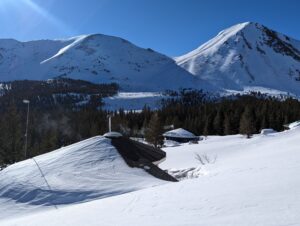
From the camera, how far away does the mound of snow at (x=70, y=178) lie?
15148 millimetres

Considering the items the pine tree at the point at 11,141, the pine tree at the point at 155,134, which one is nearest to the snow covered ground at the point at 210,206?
the pine tree at the point at 11,141

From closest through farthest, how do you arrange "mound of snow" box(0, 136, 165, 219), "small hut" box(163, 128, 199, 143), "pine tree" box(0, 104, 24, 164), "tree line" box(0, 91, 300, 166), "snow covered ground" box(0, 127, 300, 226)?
"snow covered ground" box(0, 127, 300, 226) < "mound of snow" box(0, 136, 165, 219) < "pine tree" box(0, 104, 24, 164) < "tree line" box(0, 91, 300, 166) < "small hut" box(163, 128, 199, 143)

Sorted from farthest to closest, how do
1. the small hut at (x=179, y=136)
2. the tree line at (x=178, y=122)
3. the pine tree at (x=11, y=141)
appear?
the small hut at (x=179, y=136), the tree line at (x=178, y=122), the pine tree at (x=11, y=141)

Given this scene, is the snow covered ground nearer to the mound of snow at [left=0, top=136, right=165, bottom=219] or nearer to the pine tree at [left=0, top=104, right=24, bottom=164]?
the mound of snow at [left=0, top=136, right=165, bottom=219]

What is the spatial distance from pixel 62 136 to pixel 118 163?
90782 mm

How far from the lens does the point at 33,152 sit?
61.3 meters

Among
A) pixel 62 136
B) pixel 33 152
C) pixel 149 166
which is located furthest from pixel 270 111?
pixel 149 166

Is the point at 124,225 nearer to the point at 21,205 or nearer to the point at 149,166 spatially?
the point at 21,205

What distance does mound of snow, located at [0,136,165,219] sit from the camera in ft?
49.7

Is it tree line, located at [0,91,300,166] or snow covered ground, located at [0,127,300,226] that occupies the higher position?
snow covered ground, located at [0,127,300,226]

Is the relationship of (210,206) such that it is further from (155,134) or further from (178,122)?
(178,122)

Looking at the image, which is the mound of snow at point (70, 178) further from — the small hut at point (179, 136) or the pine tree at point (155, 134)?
the small hut at point (179, 136)

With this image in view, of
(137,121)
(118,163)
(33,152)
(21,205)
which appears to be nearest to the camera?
(21,205)

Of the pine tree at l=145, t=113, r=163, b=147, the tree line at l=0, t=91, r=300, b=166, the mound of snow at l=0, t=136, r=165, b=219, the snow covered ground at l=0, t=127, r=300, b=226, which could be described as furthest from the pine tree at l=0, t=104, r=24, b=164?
the snow covered ground at l=0, t=127, r=300, b=226
